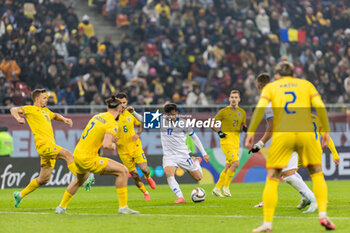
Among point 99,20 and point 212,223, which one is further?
point 99,20

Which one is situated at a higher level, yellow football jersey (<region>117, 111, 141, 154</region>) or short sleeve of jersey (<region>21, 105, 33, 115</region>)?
short sleeve of jersey (<region>21, 105, 33, 115</region>)

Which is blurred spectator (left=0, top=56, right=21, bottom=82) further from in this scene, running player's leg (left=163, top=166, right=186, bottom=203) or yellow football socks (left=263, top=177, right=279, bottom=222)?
yellow football socks (left=263, top=177, right=279, bottom=222)

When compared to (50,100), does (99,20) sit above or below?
above

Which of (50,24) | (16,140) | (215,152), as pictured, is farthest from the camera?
(50,24)

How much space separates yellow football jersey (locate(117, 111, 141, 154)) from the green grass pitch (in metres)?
1.20

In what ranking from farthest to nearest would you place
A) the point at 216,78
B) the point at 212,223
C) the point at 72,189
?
Answer: the point at 216,78 → the point at 72,189 → the point at 212,223

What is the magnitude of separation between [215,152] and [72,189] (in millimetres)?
11004

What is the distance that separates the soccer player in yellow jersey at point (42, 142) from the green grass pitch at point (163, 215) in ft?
1.66

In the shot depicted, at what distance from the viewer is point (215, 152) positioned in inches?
873

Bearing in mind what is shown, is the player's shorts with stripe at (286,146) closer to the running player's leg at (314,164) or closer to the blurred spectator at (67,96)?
the running player's leg at (314,164)

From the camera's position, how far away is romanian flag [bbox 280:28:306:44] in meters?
30.4

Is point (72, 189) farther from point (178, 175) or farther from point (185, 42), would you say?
point (185, 42)

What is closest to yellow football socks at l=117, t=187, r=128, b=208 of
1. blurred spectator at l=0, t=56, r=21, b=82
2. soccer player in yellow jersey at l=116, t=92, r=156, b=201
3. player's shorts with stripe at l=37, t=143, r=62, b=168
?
player's shorts with stripe at l=37, t=143, r=62, b=168

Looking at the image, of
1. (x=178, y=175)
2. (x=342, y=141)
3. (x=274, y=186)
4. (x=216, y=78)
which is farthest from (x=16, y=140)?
(x=274, y=186)
